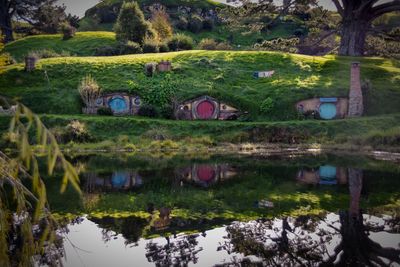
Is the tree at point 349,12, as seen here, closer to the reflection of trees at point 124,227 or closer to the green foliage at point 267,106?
the green foliage at point 267,106

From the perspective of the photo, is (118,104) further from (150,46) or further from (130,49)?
(130,49)

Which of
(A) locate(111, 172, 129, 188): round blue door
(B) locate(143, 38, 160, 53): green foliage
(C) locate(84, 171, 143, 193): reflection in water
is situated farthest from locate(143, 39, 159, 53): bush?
(A) locate(111, 172, 129, 188): round blue door

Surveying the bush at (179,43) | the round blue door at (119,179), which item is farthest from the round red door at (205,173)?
the bush at (179,43)

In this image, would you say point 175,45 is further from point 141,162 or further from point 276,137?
point 141,162

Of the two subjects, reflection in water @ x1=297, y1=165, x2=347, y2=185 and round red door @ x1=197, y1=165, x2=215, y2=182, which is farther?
round red door @ x1=197, y1=165, x2=215, y2=182

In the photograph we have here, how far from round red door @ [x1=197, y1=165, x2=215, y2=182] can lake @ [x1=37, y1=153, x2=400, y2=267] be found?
0.05 metres

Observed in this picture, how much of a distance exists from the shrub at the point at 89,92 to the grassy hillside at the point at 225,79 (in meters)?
0.95

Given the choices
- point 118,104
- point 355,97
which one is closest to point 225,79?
point 118,104

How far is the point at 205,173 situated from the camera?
2089cm

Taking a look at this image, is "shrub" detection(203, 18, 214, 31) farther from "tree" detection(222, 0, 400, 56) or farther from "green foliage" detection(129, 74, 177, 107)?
"green foliage" detection(129, 74, 177, 107)

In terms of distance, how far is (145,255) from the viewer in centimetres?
Answer: 998

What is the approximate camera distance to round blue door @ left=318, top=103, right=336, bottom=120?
38219 millimetres

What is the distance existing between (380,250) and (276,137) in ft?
75.8

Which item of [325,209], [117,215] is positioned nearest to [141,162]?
[117,215]
